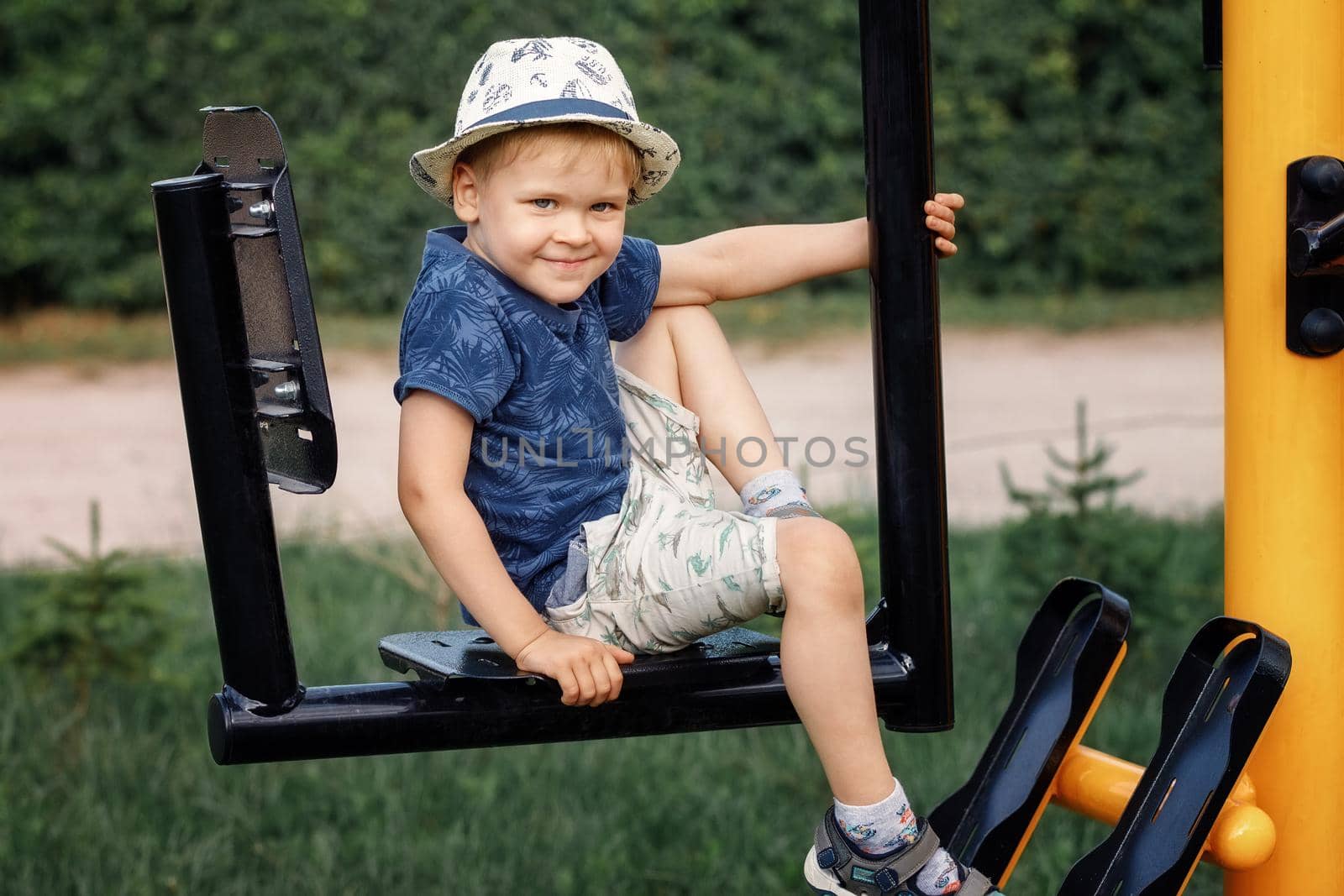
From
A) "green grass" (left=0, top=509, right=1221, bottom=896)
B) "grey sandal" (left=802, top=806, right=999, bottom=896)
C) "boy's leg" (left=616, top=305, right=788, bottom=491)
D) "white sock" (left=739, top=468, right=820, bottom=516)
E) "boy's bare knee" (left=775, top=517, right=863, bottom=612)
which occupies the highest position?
"boy's leg" (left=616, top=305, right=788, bottom=491)

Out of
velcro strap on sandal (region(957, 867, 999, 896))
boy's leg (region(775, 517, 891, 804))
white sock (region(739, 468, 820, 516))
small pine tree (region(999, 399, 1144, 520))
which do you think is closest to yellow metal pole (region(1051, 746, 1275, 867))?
velcro strap on sandal (region(957, 867, 999, 896))

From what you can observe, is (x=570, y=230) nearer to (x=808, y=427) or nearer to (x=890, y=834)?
(x=890, y=834)

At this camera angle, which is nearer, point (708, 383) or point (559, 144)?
point (559, 144)

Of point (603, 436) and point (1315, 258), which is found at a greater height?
point (1315, 258)

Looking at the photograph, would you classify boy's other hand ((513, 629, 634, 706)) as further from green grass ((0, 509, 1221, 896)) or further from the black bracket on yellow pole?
green grass ((0, 509, 1221, 896))

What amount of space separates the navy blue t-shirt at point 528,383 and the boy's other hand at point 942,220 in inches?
15.4

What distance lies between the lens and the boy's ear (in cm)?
180

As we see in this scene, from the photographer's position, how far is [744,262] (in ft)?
6.61

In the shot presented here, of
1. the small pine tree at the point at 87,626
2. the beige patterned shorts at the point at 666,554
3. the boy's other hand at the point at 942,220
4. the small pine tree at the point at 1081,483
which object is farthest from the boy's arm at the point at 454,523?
the small pine tree at the point at 1081,483

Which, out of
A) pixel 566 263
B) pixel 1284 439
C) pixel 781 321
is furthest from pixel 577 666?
pixel 781 321

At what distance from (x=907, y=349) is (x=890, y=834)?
53 centimetres

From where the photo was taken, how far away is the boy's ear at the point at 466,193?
5.92 ft

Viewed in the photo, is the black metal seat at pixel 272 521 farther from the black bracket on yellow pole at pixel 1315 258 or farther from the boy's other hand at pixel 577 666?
the black bracket on yellow pole at pixel 1315 258

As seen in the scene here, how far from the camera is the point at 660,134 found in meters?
1.75
